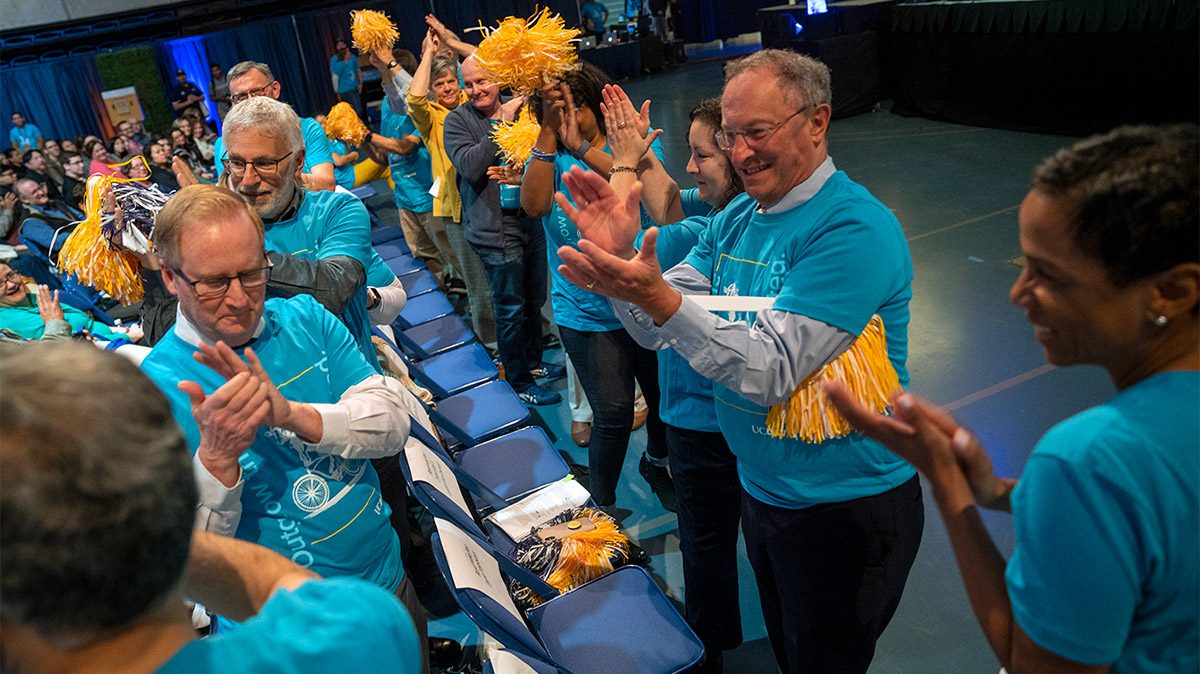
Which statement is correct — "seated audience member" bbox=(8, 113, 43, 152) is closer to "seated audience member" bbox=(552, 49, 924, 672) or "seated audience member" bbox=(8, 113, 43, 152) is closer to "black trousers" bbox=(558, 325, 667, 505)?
"black trousers" bbox=(558, 325, 667, 505)

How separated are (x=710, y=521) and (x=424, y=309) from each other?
9.67 feet

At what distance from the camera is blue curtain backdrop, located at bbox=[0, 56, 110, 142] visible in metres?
15.7

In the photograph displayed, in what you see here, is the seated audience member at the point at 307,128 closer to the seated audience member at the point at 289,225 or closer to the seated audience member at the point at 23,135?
the seated audience member at the point at 289,225

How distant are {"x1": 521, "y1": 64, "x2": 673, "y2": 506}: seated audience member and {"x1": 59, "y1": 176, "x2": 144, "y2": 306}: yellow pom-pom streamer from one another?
4.58ft

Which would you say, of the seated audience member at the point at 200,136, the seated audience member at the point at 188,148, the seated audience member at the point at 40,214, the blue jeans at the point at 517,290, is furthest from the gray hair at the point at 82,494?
the seated audience member at the point at 200,136

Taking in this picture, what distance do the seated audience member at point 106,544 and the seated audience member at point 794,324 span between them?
0.84m

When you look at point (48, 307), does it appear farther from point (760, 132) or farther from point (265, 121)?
point (760, 132)

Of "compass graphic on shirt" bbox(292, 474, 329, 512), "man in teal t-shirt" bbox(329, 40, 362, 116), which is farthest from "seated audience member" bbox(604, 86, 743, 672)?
"man in teal t-shirt" bbox(329, 40, 362, 116)

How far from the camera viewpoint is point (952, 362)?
4.17 metres

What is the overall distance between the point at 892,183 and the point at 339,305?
21.7 feet

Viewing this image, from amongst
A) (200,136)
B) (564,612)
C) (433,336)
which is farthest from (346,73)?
(564,612)

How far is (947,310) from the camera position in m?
4.78

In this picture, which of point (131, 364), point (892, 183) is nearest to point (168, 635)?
point (131, 364)

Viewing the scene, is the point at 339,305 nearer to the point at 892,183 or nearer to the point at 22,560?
the point at 22,560
